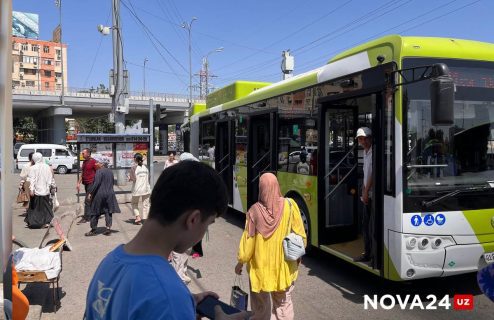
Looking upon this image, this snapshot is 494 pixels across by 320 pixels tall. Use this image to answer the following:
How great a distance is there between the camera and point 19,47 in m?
117

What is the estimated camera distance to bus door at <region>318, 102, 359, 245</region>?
6941 millimetres

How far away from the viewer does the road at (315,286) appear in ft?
17.2

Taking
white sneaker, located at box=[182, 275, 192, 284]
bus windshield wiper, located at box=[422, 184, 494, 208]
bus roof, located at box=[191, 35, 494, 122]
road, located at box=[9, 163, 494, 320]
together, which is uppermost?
bus roof, located at box=[191, 35, 494, 122]

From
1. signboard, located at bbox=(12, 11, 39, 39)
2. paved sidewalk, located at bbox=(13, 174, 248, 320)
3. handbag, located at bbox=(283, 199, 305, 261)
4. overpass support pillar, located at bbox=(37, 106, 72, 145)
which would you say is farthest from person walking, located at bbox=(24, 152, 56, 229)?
signboard, located at bbox=(12, 11, 39, 39)

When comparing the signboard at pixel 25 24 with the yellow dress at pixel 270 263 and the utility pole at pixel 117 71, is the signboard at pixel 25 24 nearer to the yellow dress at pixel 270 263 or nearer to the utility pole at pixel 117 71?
the utility pole at pixel 117 71

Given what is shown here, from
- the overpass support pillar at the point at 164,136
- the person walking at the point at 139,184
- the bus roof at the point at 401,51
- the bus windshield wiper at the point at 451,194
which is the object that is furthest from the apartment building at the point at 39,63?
the bus windshield wiper at the point at 451,194

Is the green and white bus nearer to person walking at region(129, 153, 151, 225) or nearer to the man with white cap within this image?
the man with white cap

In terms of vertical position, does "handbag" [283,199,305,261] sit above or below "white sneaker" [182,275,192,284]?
above

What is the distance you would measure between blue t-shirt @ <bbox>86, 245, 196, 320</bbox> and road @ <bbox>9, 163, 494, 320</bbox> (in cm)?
396

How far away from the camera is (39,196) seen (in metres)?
10.7

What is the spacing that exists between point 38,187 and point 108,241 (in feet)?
8.98

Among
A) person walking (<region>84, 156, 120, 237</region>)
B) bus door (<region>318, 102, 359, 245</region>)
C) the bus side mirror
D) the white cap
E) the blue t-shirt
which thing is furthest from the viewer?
person walking (<region>84, 156, 120, 237</region>)

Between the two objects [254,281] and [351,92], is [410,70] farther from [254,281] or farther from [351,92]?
[254,281]

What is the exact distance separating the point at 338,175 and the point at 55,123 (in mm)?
45944
